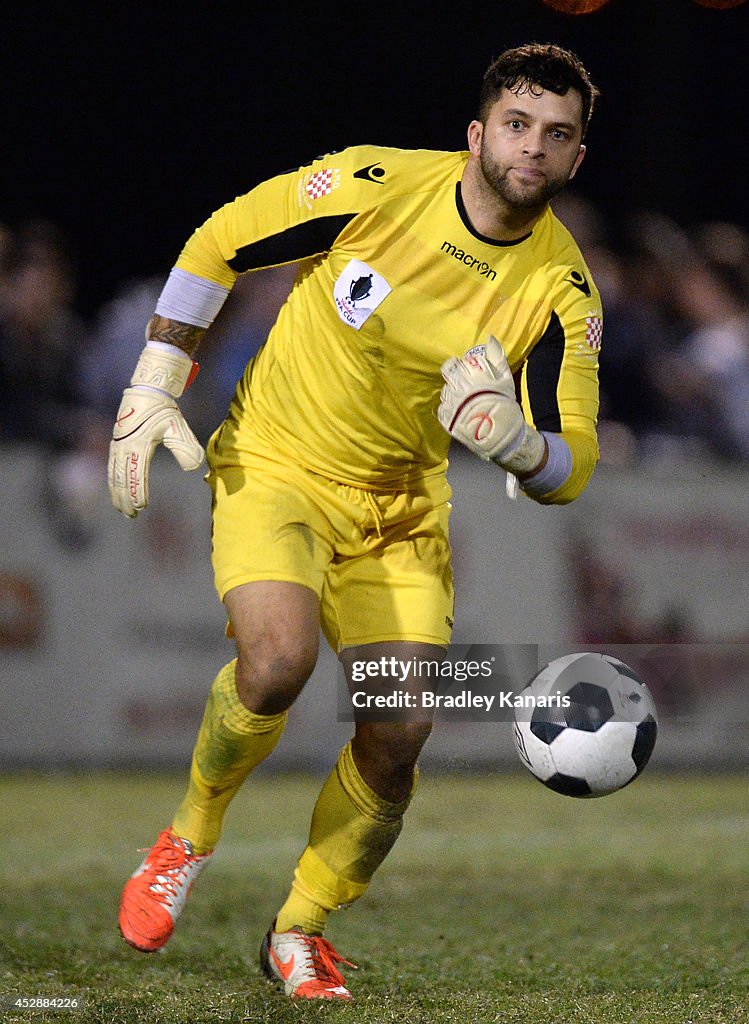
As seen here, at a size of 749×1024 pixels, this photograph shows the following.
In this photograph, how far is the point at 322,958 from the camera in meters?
4.44

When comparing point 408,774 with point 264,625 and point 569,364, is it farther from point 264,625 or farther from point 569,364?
point 569,364

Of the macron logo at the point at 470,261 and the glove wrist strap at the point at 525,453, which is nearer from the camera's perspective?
the glove wrist strap at the point at 525,453

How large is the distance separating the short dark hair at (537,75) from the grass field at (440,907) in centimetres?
245

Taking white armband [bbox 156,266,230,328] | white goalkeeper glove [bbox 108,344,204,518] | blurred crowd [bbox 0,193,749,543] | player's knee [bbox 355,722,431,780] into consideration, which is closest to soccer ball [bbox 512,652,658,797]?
player's knee [bbox 355,722,431,780]

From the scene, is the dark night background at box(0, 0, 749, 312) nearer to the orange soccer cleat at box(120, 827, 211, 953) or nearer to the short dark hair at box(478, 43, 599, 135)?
the short dark hair at box(478, 43, 599, 135)

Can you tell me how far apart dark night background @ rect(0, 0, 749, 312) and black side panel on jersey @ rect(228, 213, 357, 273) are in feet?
19.5

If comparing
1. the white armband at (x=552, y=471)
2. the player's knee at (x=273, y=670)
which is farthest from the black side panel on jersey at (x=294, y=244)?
the player's knee at (x=273, y=670)

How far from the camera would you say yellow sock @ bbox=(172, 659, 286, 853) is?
171 inches

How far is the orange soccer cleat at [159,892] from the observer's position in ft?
14.4

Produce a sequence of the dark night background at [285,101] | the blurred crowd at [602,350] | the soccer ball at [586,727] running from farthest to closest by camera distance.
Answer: the dark night background at [285,101] < the blurred crowd at [602,350] < the soccer ball at [586,727]

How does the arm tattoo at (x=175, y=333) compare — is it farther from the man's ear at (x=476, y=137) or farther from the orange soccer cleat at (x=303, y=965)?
the orange soccer cleat at (x=303, y=965)

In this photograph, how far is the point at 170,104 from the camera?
A: 11086 millimetres

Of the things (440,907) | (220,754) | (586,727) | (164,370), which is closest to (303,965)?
(220,754)

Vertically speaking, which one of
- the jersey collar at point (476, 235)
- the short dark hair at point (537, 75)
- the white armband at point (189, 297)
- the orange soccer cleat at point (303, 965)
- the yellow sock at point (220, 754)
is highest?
the short dark hair at point (537, 75)
